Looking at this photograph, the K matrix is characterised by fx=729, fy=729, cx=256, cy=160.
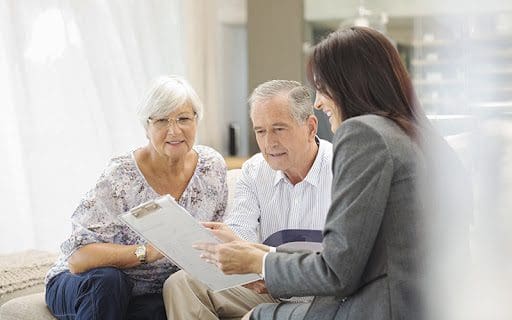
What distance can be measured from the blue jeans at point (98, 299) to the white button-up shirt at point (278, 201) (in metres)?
0.34

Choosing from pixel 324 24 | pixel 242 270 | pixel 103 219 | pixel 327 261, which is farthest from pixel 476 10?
pixel 324 24

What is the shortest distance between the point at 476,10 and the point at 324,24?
16.5 feet

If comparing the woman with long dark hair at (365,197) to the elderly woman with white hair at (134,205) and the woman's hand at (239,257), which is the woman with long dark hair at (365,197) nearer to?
the woman's hand at (239,257)

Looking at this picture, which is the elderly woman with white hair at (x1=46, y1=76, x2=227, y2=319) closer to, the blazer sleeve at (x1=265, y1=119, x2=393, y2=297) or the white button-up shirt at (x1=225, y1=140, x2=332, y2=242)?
the white button-up shirt at (x1=225, y1=140, x2=332, y2=242)

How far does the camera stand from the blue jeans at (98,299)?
198cm

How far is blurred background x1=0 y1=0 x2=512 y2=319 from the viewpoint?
567 mm

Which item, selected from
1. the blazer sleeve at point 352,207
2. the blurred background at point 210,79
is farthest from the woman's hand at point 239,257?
the blurred background at point 210,79

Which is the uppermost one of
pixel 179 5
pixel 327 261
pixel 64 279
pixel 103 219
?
pixel 179 5

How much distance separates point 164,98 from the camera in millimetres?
2191

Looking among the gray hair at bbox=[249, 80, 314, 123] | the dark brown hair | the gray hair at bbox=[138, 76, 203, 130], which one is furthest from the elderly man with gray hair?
the dark brown hair

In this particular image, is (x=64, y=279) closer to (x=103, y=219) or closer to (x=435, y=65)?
(x=103, y=219)

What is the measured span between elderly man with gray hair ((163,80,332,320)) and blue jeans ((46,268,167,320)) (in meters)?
0.13

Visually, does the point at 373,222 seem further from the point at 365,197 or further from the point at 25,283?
the point at 25,283

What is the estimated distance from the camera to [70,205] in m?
3.92
